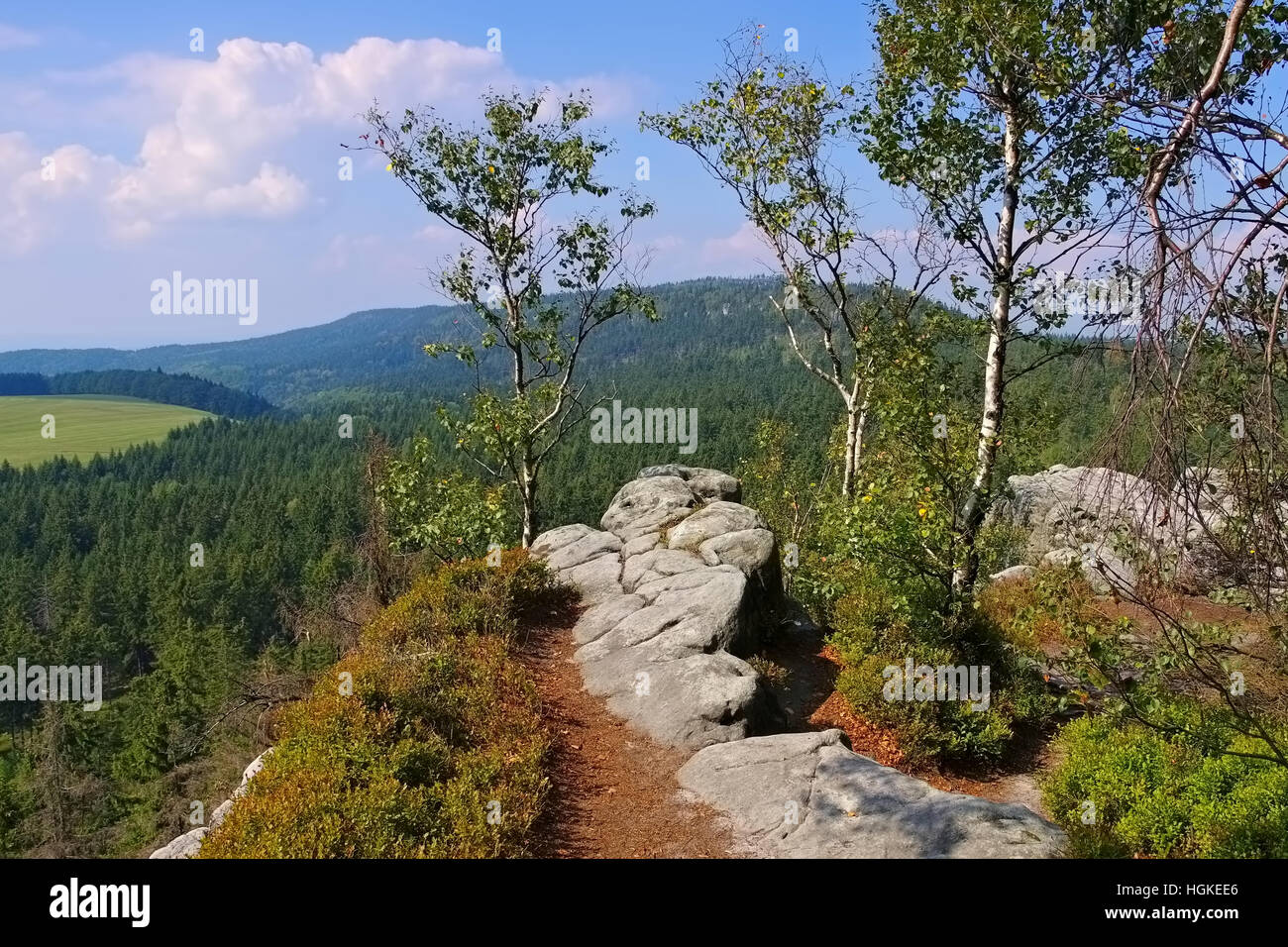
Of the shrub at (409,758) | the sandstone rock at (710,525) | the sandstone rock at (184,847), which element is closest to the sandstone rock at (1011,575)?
the sandstone rock at (710,525)

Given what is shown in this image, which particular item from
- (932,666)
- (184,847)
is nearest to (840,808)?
(932,666)

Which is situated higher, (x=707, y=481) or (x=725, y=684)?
(x=707, y=481)

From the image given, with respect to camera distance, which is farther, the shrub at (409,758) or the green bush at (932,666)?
the green bush at (932,666)

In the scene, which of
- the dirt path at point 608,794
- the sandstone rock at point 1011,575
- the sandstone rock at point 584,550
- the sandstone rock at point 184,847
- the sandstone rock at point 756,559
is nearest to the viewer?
the dirt path at point 608,794

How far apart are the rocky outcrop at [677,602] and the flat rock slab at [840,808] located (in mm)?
1193

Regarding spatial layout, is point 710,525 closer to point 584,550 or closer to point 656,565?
point 656,565

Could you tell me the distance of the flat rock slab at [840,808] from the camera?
9.05 meters

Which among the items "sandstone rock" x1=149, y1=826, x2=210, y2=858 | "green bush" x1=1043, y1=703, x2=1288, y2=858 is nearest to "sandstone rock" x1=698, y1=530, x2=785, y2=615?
"green bush" x1=1043, y1=703, x2=1288, y2=858

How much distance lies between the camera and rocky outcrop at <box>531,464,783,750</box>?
13320mm

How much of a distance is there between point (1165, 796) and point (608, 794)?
24.8ft

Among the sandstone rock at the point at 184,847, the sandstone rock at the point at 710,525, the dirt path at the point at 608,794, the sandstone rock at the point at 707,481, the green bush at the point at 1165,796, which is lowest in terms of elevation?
the sandstone rock at the point at 184,847

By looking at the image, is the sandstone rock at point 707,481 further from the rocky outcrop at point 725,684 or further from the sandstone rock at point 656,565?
the sandstone rock at point 656,565

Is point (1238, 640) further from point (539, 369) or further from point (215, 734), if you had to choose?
point (215, 734)

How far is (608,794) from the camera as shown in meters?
11.5
